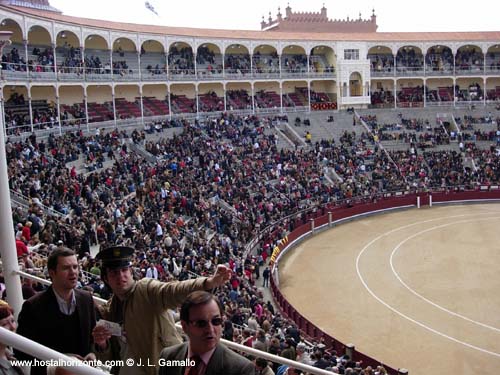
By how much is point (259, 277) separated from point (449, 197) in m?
20.4

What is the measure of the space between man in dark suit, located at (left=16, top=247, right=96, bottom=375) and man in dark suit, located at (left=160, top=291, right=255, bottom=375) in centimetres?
127

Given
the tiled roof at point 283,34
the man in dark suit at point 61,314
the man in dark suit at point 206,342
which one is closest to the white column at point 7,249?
the man in dark suit at point 61,314

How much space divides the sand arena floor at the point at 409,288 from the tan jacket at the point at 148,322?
11724 mm

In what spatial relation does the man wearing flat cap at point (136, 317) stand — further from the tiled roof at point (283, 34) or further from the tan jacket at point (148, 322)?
the tiled roof at point (283, 34)

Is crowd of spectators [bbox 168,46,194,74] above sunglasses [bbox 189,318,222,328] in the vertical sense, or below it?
above

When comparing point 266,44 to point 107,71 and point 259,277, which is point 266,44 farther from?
point 259,277

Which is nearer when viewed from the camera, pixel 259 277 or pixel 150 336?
pixel 150 336

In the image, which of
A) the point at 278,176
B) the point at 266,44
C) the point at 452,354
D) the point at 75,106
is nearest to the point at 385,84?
the point at 266,44

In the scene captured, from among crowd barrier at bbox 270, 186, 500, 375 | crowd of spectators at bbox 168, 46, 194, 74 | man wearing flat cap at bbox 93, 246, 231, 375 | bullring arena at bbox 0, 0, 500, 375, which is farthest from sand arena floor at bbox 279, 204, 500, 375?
crowd of spectators at bbox 168, 46, 194, 74

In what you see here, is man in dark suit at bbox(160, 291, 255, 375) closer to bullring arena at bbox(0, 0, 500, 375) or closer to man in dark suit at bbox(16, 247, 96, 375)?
man in dark suit at bbox(16, 247, 96, 375)

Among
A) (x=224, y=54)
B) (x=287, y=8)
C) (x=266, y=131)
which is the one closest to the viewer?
(x=266, y=131)

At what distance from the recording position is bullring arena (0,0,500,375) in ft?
54.8

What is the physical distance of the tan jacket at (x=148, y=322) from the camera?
3.78m

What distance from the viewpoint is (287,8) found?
2512 inches
